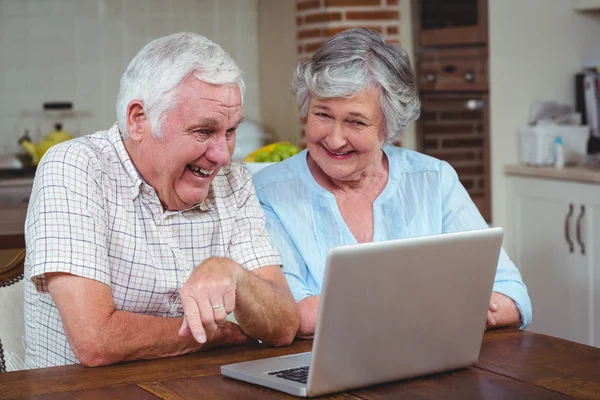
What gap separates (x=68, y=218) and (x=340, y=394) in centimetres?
63

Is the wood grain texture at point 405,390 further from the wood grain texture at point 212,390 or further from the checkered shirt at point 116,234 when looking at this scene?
the checkered shirt at point 116,234

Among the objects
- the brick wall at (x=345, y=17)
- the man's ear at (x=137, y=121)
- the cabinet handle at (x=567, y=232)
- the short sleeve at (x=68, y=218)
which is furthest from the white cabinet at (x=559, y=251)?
the short sleeve at (x=68, y=218)

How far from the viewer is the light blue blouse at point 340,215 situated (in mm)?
2129

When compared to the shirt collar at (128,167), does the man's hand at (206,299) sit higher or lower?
lower

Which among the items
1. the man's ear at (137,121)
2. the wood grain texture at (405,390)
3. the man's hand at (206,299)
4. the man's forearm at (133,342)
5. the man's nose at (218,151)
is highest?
the man's ear at (137,121)

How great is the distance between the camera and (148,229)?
1.86m

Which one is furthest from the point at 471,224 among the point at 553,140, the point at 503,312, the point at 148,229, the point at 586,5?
the point at 586,5

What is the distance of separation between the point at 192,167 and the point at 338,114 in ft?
1.43

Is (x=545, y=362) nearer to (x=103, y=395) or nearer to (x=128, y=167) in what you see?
(x=103, y=395)

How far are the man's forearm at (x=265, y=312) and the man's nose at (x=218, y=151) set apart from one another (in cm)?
25

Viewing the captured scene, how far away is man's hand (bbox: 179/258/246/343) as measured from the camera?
1449mm

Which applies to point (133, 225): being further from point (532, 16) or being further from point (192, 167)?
point (532, 16)

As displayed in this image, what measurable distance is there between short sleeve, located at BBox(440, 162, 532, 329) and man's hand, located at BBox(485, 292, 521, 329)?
0.02 m

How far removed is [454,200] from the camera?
7.39 ft
